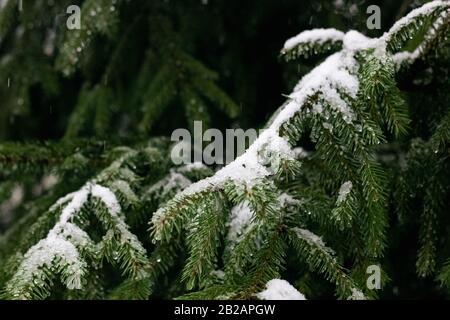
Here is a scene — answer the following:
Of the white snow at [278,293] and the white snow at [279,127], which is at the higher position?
the white snow at [279,127]

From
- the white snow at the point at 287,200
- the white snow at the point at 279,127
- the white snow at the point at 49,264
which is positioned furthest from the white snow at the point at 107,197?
the white snow at the point at 287,200

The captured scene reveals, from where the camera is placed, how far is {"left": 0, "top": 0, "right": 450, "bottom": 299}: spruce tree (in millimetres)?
1263

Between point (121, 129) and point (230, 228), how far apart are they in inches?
68.0

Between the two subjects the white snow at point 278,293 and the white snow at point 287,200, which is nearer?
the white snow at point 278,293

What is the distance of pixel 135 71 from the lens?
2.90m

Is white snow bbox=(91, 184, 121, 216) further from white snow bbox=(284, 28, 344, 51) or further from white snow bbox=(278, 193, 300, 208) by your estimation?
white snow bbox=(284, 28, 344, 51)

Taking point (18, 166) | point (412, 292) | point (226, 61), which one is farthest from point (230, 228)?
point (226, 61)

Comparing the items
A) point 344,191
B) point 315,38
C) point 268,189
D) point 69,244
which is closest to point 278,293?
point 268,189

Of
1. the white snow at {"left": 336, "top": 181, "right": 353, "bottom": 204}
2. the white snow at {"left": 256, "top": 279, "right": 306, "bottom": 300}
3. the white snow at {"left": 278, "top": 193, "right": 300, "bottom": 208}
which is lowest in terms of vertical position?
the white snow at {"left": 256, "top": 279, "right": 306, "bottom": 300}

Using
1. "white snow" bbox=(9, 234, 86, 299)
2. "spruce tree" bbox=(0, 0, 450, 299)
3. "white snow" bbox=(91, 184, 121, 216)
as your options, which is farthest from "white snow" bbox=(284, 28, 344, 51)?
"white snow" bbox=(9, 234, 86, 299)

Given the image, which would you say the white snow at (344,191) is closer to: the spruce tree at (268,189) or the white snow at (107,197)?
the spruce tree at (268,189)

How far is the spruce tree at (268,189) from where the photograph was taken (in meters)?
1.26

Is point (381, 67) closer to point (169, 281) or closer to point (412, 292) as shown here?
point (169, 281)

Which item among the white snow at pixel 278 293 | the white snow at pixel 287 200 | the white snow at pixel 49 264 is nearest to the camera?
the white snow at pixel 278 293
